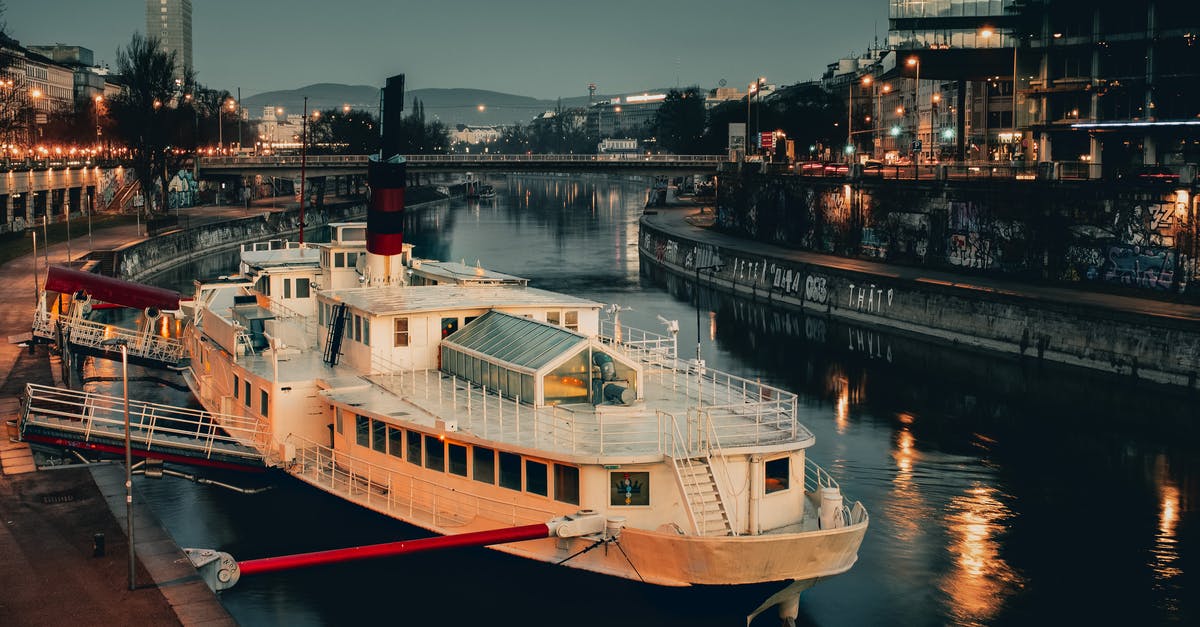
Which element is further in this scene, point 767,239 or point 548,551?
point 767,239

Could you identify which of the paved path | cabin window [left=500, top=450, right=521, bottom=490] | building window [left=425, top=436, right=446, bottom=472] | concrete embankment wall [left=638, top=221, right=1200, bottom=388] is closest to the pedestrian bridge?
the paved path

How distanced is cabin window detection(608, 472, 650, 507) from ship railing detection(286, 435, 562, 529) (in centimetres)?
146

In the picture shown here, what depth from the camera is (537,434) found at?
2817 centimetres

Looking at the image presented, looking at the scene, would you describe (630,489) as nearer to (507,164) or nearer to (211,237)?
(211,237)

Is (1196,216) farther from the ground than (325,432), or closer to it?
farther from the ground

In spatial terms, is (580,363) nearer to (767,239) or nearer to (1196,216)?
(1196,216)

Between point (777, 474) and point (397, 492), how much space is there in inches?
370

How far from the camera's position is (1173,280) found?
203ft

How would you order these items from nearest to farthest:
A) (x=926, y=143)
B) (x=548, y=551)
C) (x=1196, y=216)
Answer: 1. (x=548, y=551)
2. (x=1196, y=216)
3. (x=926, y=143)

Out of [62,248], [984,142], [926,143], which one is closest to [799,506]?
[62,248]

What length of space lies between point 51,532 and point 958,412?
114 ft

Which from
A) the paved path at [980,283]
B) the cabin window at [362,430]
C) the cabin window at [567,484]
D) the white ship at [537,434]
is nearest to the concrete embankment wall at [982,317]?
the paved path at [980,283]

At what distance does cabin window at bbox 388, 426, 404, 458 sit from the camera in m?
30.9

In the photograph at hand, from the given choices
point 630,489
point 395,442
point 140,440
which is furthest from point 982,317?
point 140,440
